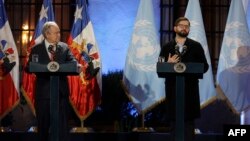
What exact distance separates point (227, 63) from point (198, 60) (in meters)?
2.25

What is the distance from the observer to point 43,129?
5922 millimetres

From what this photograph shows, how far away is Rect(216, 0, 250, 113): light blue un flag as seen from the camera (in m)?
7.83

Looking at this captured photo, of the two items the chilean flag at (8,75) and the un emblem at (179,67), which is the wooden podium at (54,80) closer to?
the un emblem at (179,67)

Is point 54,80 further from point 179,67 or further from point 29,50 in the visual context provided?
point 29,50

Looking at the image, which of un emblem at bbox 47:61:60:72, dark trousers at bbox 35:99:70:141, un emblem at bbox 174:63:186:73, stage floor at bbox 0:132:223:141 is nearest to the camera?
un emblem at bbox 174:63:186:73

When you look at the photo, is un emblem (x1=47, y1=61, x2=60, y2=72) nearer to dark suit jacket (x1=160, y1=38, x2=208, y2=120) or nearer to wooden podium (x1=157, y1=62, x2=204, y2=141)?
wooden podium (x1=157, y1=62, x2=204, y2=141)

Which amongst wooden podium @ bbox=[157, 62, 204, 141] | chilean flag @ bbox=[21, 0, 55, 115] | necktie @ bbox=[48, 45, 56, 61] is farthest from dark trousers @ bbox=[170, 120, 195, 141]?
chilean flag @ bbox=[21, 0, 55, 115]

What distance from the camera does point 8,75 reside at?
313 inches

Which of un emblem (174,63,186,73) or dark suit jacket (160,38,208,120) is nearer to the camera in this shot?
un emblem (174,63,186,73)

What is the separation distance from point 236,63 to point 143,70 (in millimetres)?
1291

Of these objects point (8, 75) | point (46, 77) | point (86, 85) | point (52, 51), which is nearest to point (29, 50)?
point (8, 75)

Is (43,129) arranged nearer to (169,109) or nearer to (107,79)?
(169,109)

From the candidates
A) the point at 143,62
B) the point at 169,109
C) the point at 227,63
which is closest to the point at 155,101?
the point at 143,62

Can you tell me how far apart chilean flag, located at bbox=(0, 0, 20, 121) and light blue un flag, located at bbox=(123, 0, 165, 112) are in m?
1.54
